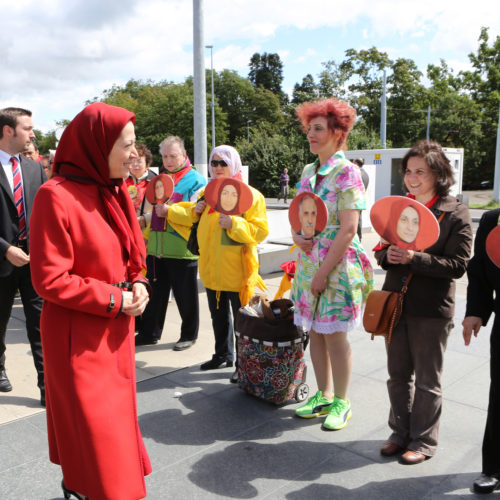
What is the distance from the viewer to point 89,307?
6.48 ft

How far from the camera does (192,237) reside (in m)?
4.33

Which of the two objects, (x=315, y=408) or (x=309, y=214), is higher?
(x=309, y=214)

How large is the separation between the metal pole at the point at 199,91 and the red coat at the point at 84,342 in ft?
19.7

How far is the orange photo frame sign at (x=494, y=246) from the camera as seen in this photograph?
7.79 ft

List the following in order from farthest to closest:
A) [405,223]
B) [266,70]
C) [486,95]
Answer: [266,70] < [486,95] < [405,223]

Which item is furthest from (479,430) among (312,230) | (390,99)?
(390,99)

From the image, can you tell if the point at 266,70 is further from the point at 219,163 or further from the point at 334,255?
the point at 334,255

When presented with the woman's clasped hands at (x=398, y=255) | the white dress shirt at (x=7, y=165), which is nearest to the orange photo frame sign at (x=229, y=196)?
the woman's clasped hands at (x=398, y=255)

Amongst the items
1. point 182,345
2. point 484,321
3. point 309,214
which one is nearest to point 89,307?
point 309,214

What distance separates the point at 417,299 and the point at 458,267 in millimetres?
280

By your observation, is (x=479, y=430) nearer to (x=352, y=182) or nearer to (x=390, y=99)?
(x=352, y=182)

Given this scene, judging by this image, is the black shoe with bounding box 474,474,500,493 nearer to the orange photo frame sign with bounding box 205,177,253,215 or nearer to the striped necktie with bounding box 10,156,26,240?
the orange photo frame sign with bounding box 205,177,253,215

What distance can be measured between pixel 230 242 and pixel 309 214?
0.99 metres

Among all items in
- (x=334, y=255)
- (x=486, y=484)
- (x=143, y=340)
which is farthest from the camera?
(x=143, y=340)
